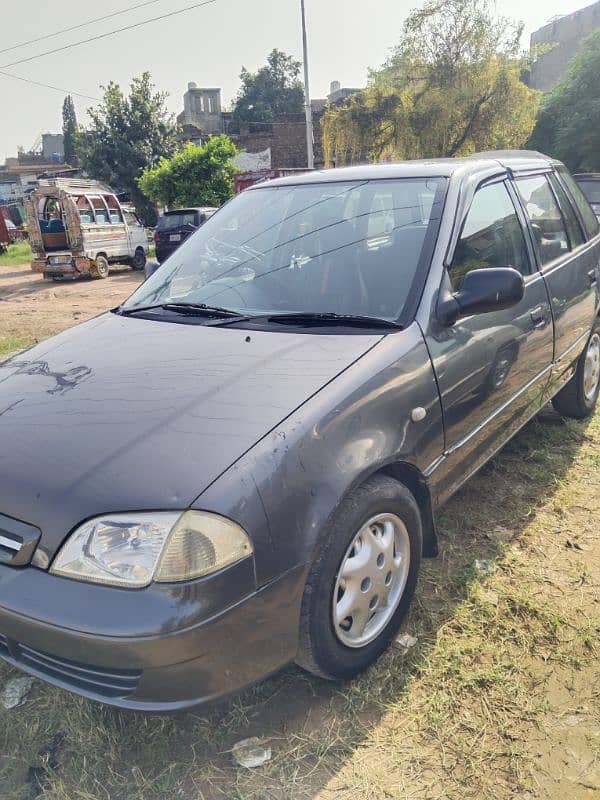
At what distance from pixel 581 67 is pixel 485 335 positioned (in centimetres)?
2177

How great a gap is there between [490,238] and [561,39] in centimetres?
3552

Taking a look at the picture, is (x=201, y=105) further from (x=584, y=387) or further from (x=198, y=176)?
A: (x=584, y=387)

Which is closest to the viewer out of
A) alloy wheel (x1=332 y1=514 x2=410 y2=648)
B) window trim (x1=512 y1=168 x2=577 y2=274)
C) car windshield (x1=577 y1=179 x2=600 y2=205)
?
alloy wheel (x1=332 y1=514 x2=410 y2=648)

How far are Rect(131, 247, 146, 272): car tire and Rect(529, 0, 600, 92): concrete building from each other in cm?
2286

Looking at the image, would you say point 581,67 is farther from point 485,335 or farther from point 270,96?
point 270,96

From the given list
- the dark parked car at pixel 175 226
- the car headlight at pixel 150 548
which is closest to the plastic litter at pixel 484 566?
the car headlight at pixel 150 548

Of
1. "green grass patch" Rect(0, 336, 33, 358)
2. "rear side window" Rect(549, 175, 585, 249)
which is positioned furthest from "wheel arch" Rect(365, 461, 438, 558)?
"green grass patch" Rect(0, 336, 33, 358)

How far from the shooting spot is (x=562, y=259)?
355 cm

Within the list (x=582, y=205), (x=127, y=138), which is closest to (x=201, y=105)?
(x=127, y=138)

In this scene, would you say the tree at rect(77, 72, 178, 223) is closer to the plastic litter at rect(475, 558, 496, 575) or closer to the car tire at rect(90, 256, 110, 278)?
the car tire at rect(90, 256, 110, 278)

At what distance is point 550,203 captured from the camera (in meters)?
3.65

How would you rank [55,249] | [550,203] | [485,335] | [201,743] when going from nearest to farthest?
[201,743] → [485,335] → [550,203] → [55,249]

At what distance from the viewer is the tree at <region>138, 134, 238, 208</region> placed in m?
20.4

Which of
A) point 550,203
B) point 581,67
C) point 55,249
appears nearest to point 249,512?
point 550,203
